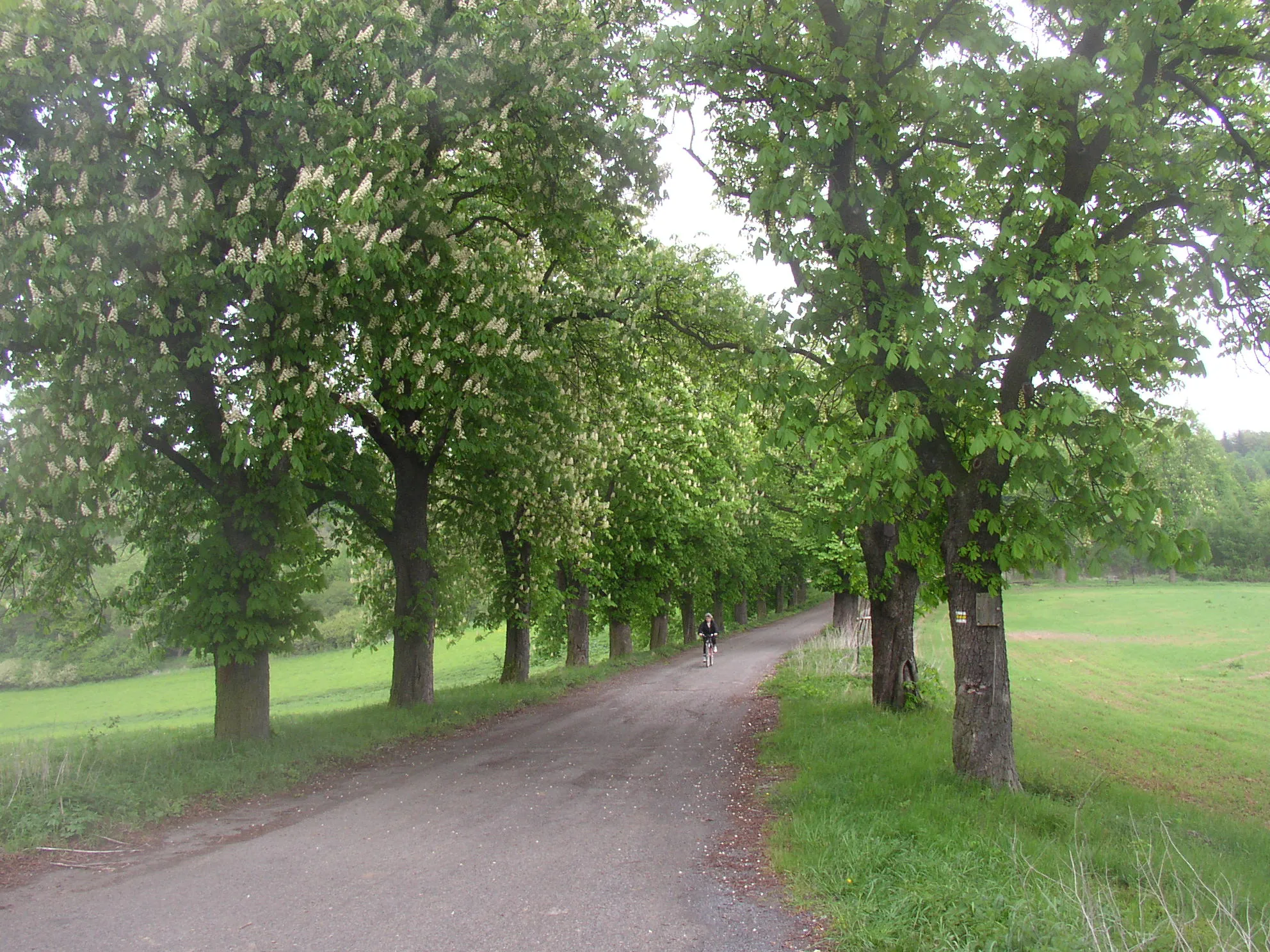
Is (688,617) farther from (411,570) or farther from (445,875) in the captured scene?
(445,875)

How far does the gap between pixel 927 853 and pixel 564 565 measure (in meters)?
18.3

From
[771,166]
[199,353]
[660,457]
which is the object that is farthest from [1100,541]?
[660,457]

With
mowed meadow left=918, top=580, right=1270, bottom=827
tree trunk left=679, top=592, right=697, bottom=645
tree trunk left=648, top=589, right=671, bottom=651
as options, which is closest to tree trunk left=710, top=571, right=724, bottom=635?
tree trunk left=679, top=592, right=697, bottom=645

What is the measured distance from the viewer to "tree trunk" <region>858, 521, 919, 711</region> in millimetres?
14328

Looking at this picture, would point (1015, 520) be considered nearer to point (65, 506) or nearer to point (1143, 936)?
point (1143, 936)

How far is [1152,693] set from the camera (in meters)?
25.1

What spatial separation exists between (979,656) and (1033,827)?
75.1 inches

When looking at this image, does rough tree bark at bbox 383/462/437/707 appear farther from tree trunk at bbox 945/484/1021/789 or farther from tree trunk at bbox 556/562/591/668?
tree trunk at bbox 945/484/1021/789

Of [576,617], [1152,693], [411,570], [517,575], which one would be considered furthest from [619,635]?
[1152,693]

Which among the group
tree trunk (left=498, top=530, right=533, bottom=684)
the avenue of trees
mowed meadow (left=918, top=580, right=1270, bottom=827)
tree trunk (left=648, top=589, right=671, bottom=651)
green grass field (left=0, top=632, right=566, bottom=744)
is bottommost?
green grass field (left=0, top=632, right=566, bottom=744)

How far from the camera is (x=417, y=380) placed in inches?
425

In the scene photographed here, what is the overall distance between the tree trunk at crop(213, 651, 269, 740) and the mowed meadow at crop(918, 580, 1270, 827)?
35.4 ft

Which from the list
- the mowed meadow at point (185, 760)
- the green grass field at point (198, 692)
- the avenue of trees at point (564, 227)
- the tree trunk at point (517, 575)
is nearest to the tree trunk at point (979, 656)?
the avenue of trees at point (564, 227)

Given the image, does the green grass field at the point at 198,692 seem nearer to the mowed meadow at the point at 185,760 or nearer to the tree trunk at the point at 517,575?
the tree trunk at the point at 517,575
